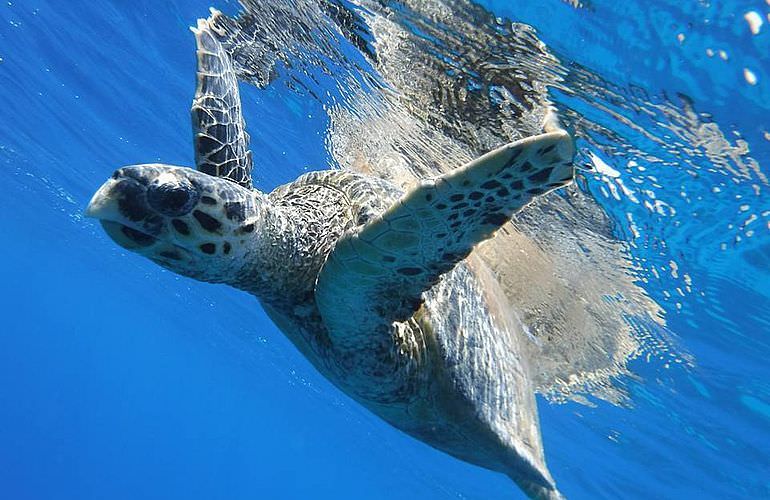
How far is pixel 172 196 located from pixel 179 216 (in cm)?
11

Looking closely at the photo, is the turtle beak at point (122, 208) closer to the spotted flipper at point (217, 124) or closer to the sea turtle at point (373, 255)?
the sea turtle at point (373, 255)

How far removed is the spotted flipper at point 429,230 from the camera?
2.08 metres

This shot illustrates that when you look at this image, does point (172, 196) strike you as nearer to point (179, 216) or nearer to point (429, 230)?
point (179, 216)

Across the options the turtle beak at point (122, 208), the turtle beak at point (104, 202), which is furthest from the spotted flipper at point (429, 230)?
the turtle beak at point (104, 202)

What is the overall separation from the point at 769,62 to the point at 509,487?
25214 mm

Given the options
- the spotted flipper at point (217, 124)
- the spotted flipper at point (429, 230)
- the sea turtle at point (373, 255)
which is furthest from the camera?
the spotted flipper at point (217, 124)

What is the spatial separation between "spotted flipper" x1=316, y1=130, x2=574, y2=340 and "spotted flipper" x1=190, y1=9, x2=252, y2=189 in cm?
120

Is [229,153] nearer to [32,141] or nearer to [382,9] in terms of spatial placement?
[382,9]

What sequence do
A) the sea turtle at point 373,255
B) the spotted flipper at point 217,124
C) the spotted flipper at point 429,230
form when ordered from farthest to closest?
the spotted flipper at point 217,124 → the sea turtle at point 373,255 → the spotted flipper at point 429,230

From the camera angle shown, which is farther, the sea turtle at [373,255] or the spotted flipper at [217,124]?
the spotted flipper at [217,124]

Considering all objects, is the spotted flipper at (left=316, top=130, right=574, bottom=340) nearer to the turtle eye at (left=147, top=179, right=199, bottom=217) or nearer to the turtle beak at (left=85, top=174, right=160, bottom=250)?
the turtle eye at (left=147, top=179, right=199, bottom=217)

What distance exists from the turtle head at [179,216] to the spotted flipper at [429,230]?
0.51m

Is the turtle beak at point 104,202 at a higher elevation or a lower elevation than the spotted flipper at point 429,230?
lower

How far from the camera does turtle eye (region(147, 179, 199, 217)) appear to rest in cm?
241
